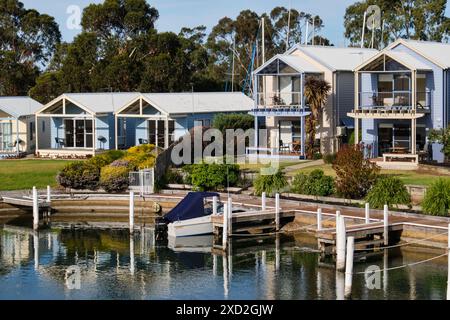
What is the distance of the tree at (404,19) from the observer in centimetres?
8550

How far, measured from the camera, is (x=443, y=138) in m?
48.2

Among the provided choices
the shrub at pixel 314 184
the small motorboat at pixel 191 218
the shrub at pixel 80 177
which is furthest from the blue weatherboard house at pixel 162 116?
the small motorboat at pixel 191 218

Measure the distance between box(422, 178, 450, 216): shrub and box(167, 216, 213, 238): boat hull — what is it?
30.6 ft

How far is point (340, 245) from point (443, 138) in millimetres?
18942

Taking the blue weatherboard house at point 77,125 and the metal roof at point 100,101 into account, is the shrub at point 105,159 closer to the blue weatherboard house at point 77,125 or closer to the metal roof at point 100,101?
the blue weatherboard house at point 77,125

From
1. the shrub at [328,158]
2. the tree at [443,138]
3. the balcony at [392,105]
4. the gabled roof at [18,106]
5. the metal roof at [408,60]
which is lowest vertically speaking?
the shrub at [328,158]

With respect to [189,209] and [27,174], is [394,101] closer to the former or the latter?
[189,209]

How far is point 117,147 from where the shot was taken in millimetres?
61750

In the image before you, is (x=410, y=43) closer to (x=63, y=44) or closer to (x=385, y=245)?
(x=385, y=245)

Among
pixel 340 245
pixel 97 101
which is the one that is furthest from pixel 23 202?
pixel 97 101

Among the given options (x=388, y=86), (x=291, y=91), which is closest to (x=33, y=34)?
(x=291, y=91)

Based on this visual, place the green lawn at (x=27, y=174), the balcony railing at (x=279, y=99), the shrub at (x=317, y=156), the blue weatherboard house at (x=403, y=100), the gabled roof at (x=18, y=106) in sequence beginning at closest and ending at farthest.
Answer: the green lawn at (x=27, y=174)
the blue weatherboard house at (x=403, y=100)
the shrub at (x=317, y=156)
the balcony railing at (x=279, y=99)
the gabled roof at (x=18, y=106)

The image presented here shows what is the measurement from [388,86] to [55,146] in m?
24.7

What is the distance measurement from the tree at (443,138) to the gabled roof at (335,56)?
970 centimetres
